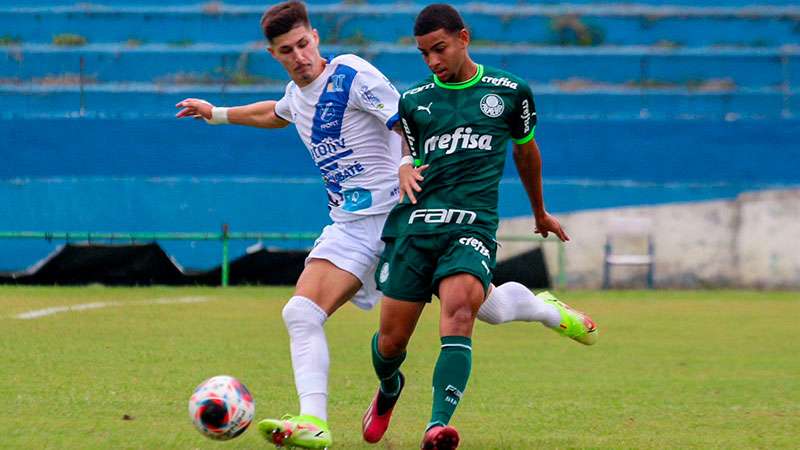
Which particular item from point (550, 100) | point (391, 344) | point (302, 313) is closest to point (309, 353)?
point (302, 313)

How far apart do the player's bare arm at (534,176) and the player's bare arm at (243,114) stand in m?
1.29

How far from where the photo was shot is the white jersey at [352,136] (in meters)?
6.27

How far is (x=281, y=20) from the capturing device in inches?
241

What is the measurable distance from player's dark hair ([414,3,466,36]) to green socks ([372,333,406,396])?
1.45m

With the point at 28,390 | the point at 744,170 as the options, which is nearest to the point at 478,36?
the point at 744,170

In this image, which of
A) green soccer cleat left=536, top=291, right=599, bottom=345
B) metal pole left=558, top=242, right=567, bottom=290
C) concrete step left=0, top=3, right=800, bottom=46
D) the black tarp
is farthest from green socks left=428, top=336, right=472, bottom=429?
concrete step left=0, top=3, right=800, bottom=46

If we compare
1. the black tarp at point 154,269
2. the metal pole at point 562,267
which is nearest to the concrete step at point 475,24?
the metal pole at point 562,267

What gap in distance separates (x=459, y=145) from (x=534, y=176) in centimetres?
58

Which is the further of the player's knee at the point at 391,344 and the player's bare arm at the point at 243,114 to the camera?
the player's bare arm at the point at 243,114

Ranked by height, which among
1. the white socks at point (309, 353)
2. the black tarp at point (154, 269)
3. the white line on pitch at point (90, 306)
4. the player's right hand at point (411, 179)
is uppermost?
the player's right hand at point (411, 179)

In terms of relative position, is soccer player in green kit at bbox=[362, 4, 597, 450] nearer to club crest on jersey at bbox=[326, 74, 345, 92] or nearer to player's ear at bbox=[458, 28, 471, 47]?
player's ear at bbox=[458, 28, 471, 47]

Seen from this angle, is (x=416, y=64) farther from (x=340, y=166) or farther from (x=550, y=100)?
(x=340, y=166)

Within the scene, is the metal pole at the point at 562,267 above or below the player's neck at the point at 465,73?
below

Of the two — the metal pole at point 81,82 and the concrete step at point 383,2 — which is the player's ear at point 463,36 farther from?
the concrete step at point 383,2
